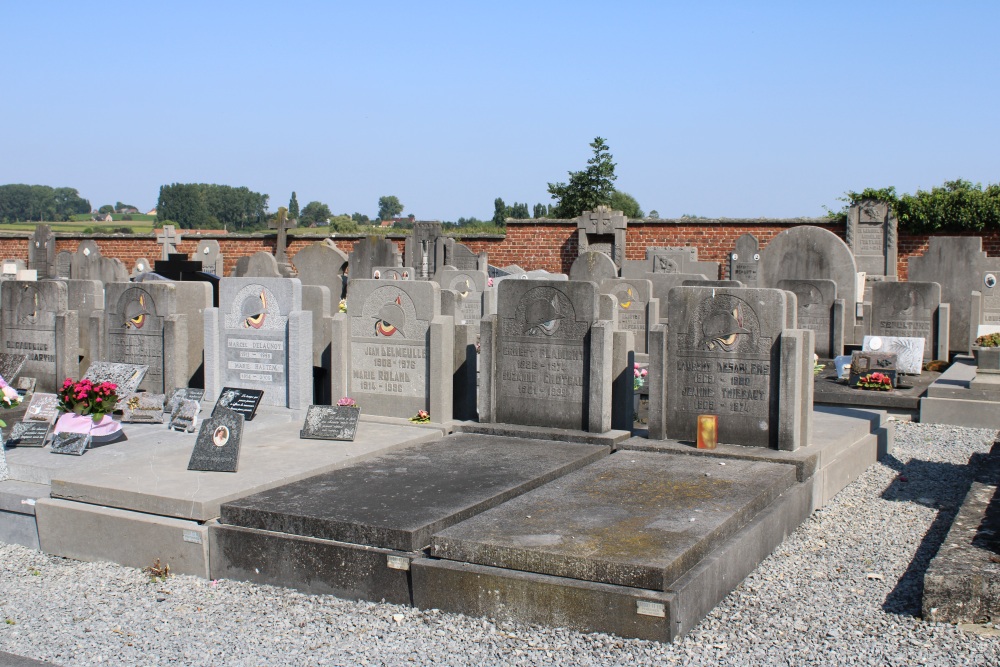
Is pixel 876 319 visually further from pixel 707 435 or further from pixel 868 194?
pixel 868 194

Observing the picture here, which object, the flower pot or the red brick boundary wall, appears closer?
the flower pot

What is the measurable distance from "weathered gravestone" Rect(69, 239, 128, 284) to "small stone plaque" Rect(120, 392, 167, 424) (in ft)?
38.8

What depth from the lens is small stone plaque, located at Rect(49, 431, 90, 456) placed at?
6.85m

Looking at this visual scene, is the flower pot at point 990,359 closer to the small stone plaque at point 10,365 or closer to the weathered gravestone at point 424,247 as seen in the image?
the small stone plaque at point 10,365

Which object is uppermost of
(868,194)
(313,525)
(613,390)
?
(868,194)

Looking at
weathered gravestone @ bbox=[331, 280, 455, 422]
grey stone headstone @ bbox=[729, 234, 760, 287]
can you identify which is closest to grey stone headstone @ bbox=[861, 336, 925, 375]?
weathered gravestone @ bbox=[331, 280, 455, 422]

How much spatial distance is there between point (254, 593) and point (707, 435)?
11.1 feet

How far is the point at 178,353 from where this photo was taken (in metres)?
9.29

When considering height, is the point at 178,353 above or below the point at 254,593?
above

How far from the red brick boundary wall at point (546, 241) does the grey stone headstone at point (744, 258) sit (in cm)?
154

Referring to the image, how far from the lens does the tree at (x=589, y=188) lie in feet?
108

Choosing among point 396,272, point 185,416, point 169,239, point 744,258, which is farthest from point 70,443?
point 169,239

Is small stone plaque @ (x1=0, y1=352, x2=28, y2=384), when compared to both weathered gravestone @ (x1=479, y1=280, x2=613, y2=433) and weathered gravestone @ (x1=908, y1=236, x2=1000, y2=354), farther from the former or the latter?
weathered gravestone @ (x1=908, y1=236, x2=1000, y2=354)

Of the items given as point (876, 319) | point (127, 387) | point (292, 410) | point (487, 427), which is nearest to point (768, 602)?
point (487, 427)
